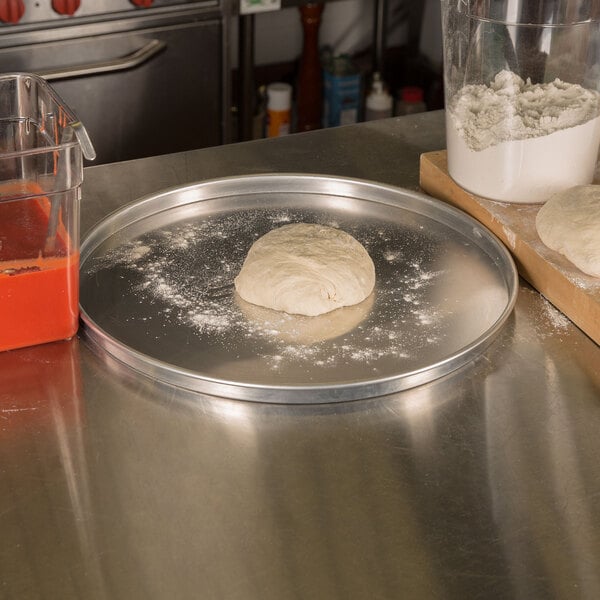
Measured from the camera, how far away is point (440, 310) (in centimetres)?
96

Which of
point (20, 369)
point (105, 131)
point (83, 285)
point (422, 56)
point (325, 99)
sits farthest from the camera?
point (422, 56)

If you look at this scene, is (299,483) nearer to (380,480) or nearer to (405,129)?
(380,480)

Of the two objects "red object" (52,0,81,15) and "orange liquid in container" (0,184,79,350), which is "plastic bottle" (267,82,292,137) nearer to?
"red object" (52,0,81,15)

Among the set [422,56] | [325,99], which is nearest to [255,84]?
[325,99]

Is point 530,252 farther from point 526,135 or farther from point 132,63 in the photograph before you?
point 132,63

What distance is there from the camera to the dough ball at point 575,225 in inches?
37.4

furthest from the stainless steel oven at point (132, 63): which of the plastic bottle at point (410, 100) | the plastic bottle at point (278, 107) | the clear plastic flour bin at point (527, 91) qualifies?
the clear plastic flour bin at point (527, 91)

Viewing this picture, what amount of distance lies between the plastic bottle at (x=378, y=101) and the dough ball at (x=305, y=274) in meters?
1.48

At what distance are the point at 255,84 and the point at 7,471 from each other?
1931 mm

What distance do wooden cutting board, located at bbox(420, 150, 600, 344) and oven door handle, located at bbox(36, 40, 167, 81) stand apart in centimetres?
94

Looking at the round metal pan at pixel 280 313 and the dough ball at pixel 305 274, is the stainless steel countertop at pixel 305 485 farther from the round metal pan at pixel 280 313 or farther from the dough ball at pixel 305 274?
the dough ball at pixel 305 274

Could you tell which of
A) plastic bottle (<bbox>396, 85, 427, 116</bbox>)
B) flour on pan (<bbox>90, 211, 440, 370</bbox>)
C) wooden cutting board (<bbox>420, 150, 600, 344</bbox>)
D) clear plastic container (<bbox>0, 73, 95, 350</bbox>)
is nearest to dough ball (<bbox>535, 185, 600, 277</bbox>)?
wooden cutting board (<bbox>420, 150, 600, 344</bbox>)

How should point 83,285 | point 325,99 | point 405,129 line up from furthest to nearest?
1. point 325,99
2. point 405,129
3. point 83,285

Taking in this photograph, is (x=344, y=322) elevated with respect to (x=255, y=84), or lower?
elevated
